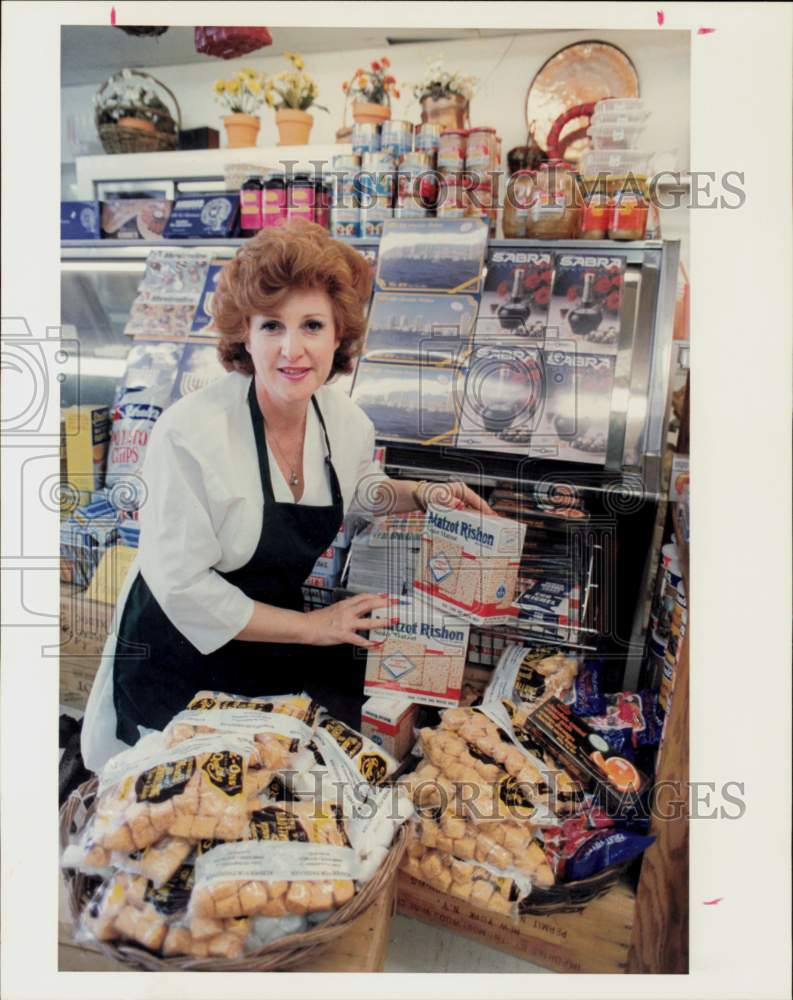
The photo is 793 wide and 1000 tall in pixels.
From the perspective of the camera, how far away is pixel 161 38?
1.96 metres

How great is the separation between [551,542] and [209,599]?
0.91 m

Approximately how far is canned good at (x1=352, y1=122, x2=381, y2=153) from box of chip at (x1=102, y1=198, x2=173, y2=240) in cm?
84

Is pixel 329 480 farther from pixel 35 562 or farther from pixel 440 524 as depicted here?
pixel 35 562

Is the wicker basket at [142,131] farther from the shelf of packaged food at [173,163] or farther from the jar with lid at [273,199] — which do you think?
the jar with lid at [273,199]

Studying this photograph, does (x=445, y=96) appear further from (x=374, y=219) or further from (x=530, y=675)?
(x=530, y=675)

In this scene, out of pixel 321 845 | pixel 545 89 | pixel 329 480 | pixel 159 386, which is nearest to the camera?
pixel 321 845

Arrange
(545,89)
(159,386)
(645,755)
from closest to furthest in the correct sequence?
(645,755) < (159,386) < (545,89)

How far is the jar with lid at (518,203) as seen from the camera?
200cm

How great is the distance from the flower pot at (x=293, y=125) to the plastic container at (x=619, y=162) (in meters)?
1.05

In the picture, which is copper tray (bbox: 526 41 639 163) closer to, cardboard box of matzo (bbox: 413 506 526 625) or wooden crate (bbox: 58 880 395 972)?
cardboard box of matzo (bbox: 413 506 526 625)

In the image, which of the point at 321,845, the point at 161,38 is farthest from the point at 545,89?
the point at 321,845

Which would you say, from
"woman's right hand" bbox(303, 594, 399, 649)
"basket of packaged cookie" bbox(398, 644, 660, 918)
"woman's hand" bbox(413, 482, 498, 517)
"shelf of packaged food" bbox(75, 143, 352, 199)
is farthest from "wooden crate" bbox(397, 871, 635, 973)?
"shelf of packaged food" bbox(75, 143, 352, 199)

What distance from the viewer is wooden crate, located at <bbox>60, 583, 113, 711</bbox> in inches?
71.1

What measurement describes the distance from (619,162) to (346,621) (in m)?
1.50
